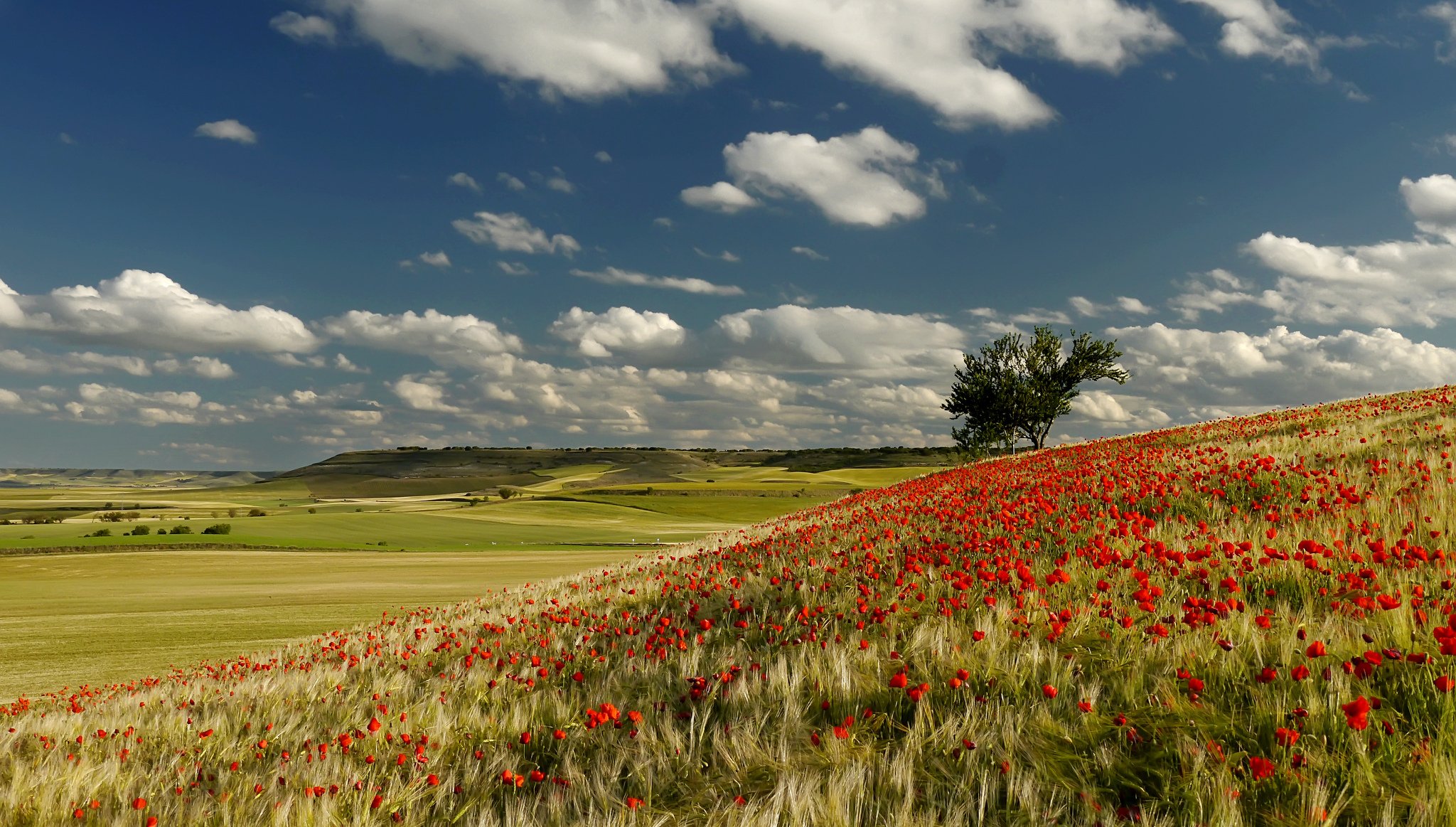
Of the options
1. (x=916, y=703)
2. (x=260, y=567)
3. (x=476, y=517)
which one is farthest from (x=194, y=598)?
(x=476, y=517)

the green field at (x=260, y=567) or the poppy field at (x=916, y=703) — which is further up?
the poppy field at (x=916, y=703)

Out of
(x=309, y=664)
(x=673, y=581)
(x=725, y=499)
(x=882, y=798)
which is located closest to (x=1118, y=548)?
(x=882, y=798)

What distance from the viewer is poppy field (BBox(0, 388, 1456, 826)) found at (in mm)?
3682

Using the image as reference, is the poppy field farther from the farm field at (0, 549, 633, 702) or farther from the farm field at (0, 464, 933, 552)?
the farm field at (0, 464, 933, 552)

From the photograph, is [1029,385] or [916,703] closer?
[916,703]

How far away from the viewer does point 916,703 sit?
491 cm

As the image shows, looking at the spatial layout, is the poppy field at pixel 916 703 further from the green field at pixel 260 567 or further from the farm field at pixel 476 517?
the farm field at pixel 476 517

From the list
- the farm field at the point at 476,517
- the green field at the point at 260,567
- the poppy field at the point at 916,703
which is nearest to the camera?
the poppy field at the point at 916,703

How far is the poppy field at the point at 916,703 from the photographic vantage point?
3682mm

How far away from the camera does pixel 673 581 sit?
12.0 meters

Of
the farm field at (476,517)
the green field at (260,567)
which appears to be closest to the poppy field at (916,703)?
the green field at (260,567)

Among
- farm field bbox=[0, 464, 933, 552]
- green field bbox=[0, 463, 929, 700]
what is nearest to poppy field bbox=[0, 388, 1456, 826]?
green field bbox=[0, 463, 929, 700]

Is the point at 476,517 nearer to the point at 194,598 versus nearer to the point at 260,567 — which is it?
the point at 260,567

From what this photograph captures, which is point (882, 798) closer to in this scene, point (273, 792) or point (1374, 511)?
point (273, 792)
